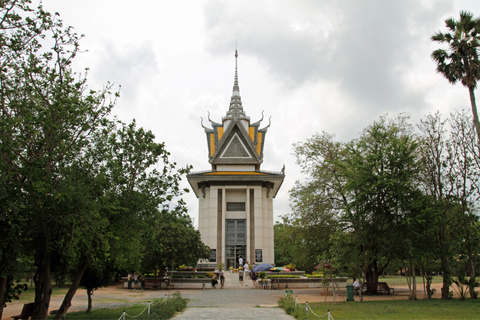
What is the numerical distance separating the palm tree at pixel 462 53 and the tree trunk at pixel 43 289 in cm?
2039

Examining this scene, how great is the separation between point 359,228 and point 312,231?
5175 mm

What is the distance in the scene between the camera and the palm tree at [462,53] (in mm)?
21094

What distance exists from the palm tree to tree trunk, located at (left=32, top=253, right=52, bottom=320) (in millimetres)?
20392

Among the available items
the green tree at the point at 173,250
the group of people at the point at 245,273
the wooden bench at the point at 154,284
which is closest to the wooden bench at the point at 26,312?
the green tree at the point at 173,250

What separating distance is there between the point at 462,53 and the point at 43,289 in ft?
73.0

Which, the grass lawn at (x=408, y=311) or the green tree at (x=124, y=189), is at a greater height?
the green tree at (x=124, y=189)

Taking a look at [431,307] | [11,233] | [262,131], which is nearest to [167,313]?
[11,233]

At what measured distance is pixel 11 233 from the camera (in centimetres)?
1055

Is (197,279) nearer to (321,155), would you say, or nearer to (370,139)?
(321,155)

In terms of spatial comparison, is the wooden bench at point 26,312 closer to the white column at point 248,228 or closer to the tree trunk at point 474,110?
the tree trunk at point 474,110

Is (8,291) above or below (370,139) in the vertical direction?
below

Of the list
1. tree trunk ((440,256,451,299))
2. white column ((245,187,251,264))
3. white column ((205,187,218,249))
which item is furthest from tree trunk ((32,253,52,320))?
white column ((245,187,251,264))

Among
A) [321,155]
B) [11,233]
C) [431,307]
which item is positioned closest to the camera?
[11,233]

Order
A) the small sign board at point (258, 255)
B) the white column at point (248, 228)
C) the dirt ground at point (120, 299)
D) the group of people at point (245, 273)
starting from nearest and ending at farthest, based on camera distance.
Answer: the dirt ground at point (120, 299), the group of people at point (245, 273), the small sign board at point (258, 255), the white column at point (248, 228)
